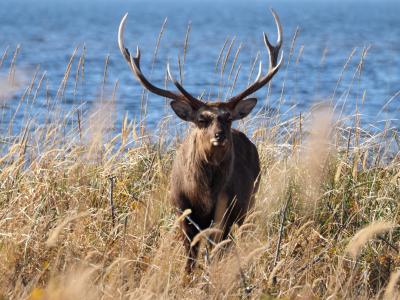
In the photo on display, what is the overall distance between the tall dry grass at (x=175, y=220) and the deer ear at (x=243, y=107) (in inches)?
19.0

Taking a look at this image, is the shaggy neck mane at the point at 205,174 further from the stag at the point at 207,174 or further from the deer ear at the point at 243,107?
the deer ear at the point at 243,107

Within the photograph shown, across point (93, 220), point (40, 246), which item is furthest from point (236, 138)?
point (40, 246)

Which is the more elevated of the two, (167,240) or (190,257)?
(167,240)

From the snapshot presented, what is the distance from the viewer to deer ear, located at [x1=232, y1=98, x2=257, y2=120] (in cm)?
754

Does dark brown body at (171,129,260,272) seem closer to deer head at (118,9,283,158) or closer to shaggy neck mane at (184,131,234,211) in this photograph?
shaggy neck mane at (184,131,234,211)

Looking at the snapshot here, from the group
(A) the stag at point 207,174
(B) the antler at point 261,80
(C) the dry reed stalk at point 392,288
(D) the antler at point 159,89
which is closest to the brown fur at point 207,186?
(A) the stag at point 207,174

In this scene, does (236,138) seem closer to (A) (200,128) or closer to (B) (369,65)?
(A) (200,128)

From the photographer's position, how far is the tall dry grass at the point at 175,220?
20.1ft

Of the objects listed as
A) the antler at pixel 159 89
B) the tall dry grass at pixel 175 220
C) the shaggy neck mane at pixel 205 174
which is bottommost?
the tall dry grass at pixel 175 220

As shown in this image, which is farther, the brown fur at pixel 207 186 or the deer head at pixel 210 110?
the brown fur at pixel 207 186

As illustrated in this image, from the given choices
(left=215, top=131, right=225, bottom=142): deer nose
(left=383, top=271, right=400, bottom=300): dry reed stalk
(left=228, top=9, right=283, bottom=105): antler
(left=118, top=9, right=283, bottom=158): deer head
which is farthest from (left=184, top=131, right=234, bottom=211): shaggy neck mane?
(left=383, top=271, right=400, bottom=300): dry reed stalk

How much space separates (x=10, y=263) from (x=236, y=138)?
222cm

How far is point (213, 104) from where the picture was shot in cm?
738

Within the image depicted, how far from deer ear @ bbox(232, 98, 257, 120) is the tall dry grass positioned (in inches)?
19.0
